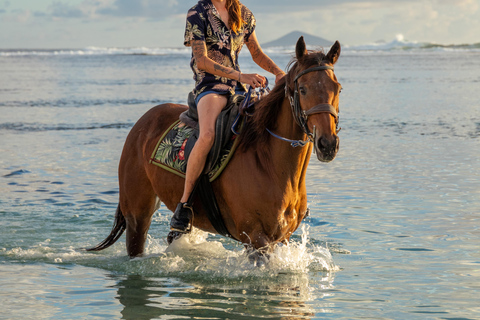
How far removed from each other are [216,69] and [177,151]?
95cm

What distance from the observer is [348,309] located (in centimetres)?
511

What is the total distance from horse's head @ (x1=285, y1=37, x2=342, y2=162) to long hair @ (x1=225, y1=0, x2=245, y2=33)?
0.93m

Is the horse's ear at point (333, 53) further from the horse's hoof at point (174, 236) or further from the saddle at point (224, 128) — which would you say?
the horse's hoof at point (174, 236)

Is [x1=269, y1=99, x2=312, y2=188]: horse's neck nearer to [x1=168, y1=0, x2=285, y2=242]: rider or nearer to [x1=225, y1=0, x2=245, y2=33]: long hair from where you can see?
[x1=168, y1=0, x2=285, y2=242]: rider

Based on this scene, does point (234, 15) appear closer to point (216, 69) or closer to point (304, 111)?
point (216, 69)

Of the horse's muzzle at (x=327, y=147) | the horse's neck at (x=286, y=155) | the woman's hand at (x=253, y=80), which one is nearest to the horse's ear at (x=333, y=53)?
the horse's neck at (x=286, y=155)

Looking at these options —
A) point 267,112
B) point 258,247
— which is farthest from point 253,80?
point 258,247

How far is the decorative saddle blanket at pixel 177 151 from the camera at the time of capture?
17.8ft

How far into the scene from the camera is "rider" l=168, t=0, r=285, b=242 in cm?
537

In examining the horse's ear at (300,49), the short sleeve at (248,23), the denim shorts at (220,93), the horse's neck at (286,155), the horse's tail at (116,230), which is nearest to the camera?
the horse's ear at (300,49)

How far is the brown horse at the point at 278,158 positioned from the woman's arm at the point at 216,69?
18 cm

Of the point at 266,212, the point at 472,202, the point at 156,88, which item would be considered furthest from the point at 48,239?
the point at 156,88

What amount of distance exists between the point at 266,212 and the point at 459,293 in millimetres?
1861

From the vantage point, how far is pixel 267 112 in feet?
16.7
